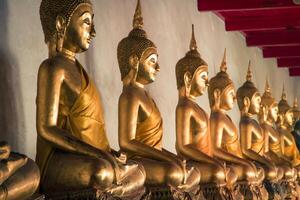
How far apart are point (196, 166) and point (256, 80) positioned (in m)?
4.30

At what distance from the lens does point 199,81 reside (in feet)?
17.6

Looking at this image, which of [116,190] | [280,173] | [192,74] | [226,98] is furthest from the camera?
[280,173]

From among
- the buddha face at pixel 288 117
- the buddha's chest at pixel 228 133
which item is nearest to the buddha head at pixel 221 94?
the buddha's chest at pixel 228 133

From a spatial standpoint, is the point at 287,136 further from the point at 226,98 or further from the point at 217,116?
the point at 217,116

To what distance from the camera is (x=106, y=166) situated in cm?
344

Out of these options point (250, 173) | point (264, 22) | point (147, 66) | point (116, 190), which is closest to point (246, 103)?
point (250, 173)

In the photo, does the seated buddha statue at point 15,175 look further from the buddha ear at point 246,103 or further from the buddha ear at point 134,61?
the buddha ear at point 246,103

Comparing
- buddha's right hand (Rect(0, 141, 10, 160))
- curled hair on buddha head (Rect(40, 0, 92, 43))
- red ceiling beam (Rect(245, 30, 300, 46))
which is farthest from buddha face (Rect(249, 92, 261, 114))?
buddha's right hand (Rect(0, 141, 10, 160))

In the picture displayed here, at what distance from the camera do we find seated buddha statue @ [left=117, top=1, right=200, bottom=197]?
420cm

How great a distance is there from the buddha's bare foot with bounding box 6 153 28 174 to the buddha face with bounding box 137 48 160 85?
5.51 ft

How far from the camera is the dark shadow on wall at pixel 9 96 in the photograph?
3756mm

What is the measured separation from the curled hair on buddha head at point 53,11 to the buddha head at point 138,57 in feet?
2.50

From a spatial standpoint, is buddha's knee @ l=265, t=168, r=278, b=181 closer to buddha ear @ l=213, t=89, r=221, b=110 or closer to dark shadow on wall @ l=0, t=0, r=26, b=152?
buddha ear @ l=213, t=89, r=221, b=110

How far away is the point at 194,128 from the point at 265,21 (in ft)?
9.17
